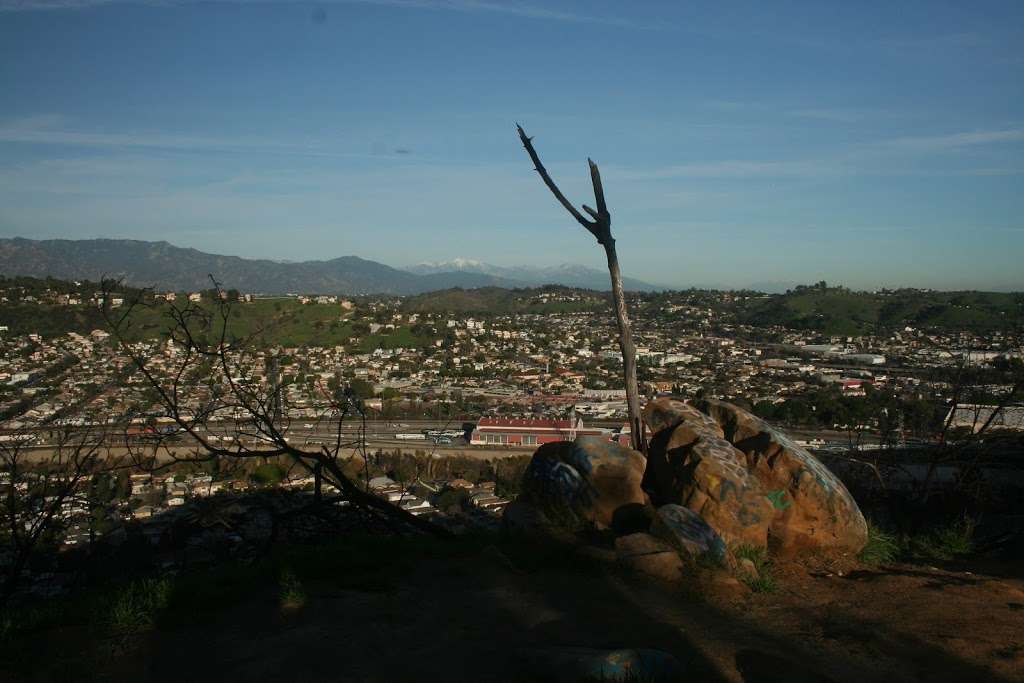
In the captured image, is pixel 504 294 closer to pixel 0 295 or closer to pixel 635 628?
pixel 0 295

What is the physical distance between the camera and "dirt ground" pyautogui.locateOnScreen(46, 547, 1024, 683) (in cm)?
401

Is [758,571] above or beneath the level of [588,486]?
beneath

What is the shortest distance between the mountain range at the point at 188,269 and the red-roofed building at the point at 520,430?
651cm

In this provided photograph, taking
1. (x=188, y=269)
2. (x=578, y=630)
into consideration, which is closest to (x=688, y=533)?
(x=578, y=630)

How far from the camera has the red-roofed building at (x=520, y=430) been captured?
562 inches

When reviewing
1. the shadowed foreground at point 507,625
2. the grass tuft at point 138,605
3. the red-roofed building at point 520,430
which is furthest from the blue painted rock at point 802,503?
the red-roofed building at point 520,430

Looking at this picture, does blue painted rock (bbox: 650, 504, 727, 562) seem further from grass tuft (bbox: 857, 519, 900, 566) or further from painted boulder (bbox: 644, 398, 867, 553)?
grass tuft (bbox: 857, 519, 900, 566)

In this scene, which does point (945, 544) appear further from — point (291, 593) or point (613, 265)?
point (291, 593)

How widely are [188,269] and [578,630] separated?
204 ft

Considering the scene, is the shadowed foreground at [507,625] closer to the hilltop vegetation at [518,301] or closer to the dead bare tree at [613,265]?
the dead bare tree at [613,265]

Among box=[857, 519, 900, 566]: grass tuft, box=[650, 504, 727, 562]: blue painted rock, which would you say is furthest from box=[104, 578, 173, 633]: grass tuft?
box=[857, 519, 900, 566]: grass tuft

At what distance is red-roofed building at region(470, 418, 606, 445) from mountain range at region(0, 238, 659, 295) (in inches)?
256

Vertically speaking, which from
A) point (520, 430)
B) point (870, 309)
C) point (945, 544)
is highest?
point (870, 309)

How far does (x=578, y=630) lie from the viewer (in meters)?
4.65
